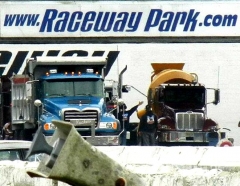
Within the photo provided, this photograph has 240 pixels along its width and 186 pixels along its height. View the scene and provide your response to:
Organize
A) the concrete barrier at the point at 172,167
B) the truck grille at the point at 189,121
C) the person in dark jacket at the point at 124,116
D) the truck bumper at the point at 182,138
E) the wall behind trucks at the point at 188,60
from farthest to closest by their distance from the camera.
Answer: the wall behind trucks at the point at 188,60
the truck grille at the point at 189,121
the truck bumper at the point at 182,138
the person in dark jacket at the point at 124,116
the concrete barrier at the point at 172,167

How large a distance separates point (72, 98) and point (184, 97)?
5.95 meters

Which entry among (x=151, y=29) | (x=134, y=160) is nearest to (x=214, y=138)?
(x=151, y=29)

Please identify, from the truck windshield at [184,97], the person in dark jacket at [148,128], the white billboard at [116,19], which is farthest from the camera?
the white billboard at [116,19]

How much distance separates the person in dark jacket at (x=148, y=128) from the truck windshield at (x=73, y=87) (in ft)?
10.9

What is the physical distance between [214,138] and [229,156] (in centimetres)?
1910

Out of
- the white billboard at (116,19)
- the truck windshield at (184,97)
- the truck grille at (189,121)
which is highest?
the white billboard at (116,19)

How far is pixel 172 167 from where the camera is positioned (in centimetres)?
1109

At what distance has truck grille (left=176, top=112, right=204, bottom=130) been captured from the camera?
32.1m

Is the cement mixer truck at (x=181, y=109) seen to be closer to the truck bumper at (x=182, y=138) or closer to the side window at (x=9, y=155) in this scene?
the truck bumper at (x=182, y=138)

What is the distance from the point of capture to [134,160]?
13500 mm

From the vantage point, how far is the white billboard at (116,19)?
130ft

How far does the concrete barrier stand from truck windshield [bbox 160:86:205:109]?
61.9ft

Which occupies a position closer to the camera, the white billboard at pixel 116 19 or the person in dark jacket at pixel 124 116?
the person in dark jacket at pixel 124 116

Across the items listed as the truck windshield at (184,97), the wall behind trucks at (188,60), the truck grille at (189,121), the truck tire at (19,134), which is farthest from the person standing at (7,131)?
the wall behind trucks at (188,60)
